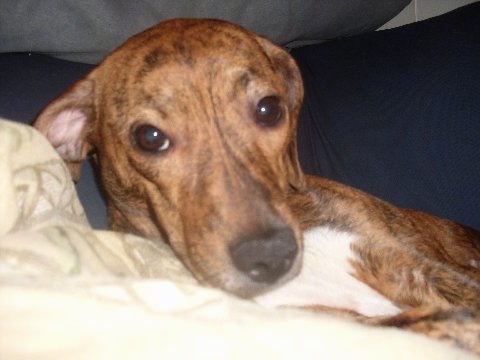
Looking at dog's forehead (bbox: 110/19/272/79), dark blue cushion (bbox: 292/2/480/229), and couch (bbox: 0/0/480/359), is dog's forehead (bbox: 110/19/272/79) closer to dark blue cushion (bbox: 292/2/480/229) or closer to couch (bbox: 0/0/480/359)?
couch (bbox: 0/0/480/359)

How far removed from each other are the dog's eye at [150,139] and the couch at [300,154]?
1.15 ft

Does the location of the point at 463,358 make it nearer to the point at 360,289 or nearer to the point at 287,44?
the point at 360,289

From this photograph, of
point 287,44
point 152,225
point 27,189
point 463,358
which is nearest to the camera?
point 463,358

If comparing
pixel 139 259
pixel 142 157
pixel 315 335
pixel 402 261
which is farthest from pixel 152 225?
pixel 315 335

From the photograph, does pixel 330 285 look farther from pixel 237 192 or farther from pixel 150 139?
pixel 150 139

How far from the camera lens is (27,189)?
1511 mm

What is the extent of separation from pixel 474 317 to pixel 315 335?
2.48 feet

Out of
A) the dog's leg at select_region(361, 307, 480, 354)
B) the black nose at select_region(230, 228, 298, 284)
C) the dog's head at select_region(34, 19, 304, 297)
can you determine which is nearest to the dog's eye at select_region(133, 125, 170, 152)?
the dog's head at select_region(34, 19, 304, 297)

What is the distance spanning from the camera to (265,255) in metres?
1.70

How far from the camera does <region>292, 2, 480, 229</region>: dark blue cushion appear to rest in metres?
2.94

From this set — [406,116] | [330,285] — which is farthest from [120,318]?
[406,116]

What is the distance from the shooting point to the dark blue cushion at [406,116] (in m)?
2.94

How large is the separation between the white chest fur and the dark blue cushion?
37.3 inches

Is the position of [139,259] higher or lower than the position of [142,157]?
lower
